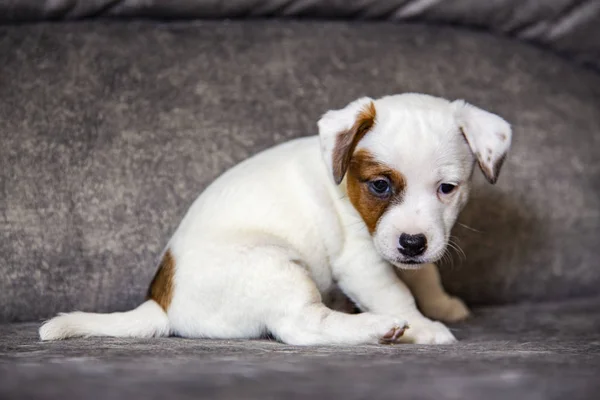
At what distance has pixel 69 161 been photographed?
3.11 metres

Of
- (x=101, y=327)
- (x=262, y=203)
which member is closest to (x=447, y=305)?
(x=262, y=203)

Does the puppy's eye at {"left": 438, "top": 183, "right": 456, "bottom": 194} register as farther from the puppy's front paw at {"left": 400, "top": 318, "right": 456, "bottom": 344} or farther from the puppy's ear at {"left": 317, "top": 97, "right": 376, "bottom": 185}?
the puppy's front paw at {"left": 400, "top": 318, "right": 456, "bottom": 344}

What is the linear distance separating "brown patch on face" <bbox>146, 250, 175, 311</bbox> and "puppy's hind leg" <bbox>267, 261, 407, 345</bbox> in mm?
351

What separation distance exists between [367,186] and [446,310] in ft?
2.62

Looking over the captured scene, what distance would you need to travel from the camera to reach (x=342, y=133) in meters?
2.56

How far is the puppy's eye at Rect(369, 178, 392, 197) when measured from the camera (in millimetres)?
2514

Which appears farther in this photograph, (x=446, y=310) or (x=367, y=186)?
(x=446, y=310)

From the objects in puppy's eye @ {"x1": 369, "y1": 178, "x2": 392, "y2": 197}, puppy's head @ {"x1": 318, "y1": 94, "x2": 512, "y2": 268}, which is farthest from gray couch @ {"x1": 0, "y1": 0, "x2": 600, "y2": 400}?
puppy's eye @ {"x1": 369, "y1": 178, "x2": 392, "y2": 197}

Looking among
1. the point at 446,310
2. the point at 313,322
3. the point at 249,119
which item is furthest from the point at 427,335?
the point at 249,119

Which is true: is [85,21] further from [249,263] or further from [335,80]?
[249,263]

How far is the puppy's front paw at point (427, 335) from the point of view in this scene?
2.47 metres

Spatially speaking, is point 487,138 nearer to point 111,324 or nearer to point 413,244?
point 413,244

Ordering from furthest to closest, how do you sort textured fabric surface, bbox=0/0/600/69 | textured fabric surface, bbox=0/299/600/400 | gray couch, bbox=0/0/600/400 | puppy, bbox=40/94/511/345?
textured fabric surface, bbox=0/0/600/69
gray couch, bbox=0/0/600/400
puppy, bbox=40/94/511/345
textured fabric surface, bbox=0/299/600/400

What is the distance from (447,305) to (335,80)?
3.52ft
